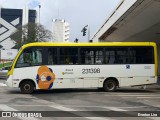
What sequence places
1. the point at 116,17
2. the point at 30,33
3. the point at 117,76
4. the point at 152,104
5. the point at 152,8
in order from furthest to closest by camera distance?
1. the point at 30,33
2. the point at 116,17
3. the point at 152,8
4. the point at 117,76
5. the point at 152,104

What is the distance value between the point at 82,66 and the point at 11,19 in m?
139

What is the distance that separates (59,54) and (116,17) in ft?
35.6


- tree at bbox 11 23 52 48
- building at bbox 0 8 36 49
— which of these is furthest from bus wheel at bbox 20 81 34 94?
building at bbox 0 8 36 49

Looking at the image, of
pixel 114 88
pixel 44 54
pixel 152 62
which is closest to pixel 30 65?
pixel 44 54

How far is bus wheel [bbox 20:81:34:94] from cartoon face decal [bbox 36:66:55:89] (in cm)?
42

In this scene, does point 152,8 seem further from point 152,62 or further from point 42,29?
point 42,29

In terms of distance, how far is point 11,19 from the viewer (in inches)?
6137

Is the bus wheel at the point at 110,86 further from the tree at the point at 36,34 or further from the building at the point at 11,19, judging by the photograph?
the building at the point at 11,19

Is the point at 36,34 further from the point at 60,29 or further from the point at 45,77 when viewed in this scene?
the point at 60,29

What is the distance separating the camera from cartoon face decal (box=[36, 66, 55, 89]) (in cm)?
1975

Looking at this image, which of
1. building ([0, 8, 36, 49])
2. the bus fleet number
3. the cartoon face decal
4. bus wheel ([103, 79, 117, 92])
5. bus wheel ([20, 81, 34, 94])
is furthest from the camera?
building ([0, 8, 36, 49])

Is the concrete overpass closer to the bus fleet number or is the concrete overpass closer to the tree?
the bus fleet number

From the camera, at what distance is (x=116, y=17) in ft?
97.8

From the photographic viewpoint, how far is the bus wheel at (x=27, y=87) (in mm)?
19609
